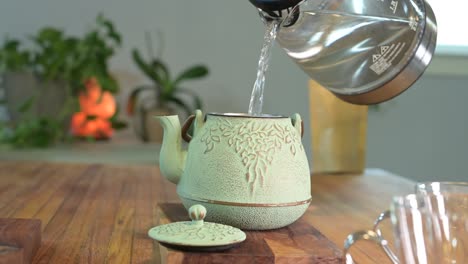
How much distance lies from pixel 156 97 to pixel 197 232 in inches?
78.2

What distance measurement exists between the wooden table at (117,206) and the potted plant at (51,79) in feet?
2.08

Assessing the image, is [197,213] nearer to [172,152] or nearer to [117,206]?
[172,152]

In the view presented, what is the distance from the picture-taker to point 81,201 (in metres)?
1.07

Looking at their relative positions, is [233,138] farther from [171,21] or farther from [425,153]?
[425,153]

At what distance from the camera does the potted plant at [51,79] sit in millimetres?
2176

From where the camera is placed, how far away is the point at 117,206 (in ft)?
3.39

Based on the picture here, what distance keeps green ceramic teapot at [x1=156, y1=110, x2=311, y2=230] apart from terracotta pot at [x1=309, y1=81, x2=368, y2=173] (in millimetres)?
873

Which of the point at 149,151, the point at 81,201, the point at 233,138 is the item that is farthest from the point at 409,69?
the point at 149,151

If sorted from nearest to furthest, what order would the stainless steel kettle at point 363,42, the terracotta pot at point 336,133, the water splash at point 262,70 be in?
the water splash at point 262,70, the stainless steel kettle at point 363,42, the terracotta pot at point 336,133

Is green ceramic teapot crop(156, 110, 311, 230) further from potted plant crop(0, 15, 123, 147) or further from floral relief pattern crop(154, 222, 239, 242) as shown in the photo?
potted plant crop(0, 15, 123, 147)

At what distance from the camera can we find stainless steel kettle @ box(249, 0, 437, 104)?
0.97 m

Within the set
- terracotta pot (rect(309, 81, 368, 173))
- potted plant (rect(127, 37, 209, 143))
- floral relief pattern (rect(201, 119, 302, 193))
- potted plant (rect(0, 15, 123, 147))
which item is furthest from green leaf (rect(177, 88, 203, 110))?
floral relief pattern (rect(201, 119, 302, 193))

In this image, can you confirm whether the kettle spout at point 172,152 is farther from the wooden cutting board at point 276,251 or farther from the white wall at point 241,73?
the white wall at point 241,73

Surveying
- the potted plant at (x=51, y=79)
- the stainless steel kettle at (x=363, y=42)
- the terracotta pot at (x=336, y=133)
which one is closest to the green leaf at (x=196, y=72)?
the potted plant at (x=51, y=79)
